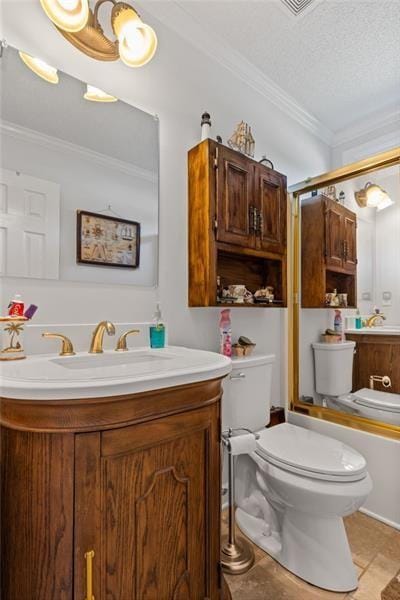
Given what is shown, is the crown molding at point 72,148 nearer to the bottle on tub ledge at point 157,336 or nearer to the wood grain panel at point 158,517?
the bottle on tub ledge at point 157,336

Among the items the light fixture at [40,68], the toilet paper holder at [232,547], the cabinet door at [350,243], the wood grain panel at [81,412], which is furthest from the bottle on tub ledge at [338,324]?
the light fixture at [40,68]

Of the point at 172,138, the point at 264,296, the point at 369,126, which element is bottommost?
the point at 264,296

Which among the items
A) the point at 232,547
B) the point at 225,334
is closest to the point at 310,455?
the point at 232,547

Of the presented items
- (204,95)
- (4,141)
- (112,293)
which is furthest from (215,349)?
(204,95)

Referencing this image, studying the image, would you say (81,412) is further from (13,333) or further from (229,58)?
(229,58)

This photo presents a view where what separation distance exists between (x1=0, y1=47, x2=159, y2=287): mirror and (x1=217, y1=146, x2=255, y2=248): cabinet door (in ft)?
1.00

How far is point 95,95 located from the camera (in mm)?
1261

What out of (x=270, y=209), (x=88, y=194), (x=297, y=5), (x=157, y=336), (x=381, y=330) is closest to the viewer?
(x=88, y=194)

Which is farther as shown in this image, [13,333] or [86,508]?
[13,333]

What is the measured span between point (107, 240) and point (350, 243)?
151cm

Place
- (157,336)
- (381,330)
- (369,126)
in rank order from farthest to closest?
(369,126), (381,330), (157,336)

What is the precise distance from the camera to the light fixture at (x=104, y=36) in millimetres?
1094

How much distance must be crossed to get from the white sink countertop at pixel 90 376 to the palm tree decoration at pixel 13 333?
0.05 m

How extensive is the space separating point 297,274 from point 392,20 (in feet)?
4.47
